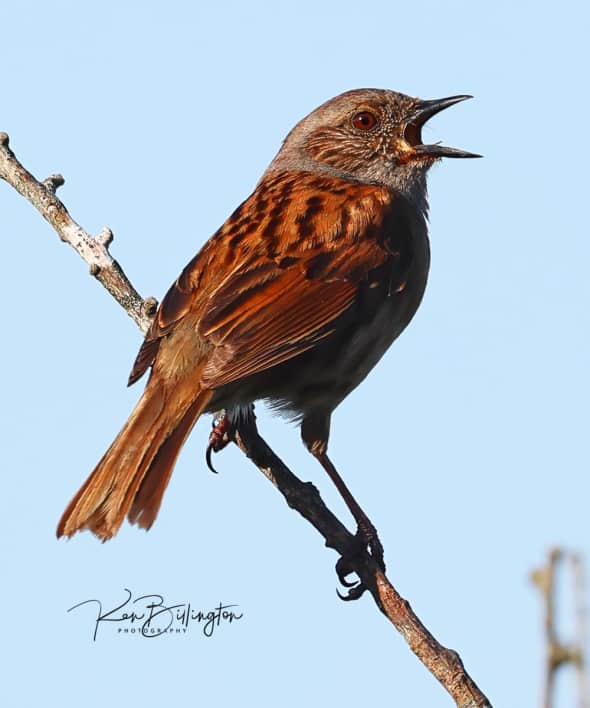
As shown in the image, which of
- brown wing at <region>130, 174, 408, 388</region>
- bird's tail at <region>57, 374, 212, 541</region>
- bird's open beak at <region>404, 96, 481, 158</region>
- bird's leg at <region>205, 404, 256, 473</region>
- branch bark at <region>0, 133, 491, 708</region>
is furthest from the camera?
bird's open beak at <region>404, 96, 481, 158</region>

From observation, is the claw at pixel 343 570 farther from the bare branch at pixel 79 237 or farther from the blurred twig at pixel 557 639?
the blurred twig at pixel 557 639

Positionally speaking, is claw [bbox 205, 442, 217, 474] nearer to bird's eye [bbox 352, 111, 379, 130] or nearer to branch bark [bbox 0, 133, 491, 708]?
branch bark [bbox 0, 133, 491, 708]

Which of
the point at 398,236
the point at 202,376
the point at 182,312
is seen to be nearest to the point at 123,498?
the point at 202,376

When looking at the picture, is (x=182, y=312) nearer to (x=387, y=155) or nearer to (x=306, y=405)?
(x=306, y=405)

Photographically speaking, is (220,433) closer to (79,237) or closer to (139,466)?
(139,466)

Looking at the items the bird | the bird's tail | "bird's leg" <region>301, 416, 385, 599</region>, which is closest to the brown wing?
the bird

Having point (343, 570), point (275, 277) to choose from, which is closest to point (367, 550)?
point (343, 570)

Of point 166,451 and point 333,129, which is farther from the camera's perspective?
point 333,129
